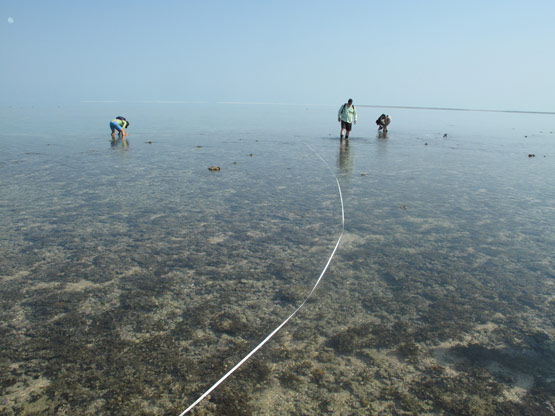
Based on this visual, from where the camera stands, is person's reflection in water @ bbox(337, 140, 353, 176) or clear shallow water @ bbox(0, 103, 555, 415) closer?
clear shallow water @ bbox(0, 103, 555, 415)

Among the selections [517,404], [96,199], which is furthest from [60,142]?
[517,404]

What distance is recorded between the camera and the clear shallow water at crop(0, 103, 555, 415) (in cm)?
220

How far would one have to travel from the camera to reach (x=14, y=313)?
2889 millimetres

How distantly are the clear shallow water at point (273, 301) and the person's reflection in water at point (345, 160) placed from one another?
252 centimetres

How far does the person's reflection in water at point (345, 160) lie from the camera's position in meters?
9.58

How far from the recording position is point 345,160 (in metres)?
11.3

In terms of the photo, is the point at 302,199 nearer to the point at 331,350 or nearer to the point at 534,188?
the point at 331,350

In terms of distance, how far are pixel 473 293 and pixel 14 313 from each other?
12.1 ft

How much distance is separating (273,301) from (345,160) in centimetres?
866

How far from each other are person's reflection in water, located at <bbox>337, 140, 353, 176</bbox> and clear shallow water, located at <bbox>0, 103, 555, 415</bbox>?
99.2 inches

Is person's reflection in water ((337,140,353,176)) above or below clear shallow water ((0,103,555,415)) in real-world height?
above

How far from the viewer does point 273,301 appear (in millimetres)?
3191

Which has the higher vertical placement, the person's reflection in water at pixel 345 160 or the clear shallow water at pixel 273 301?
the person's reflection in water at pixel 345 160

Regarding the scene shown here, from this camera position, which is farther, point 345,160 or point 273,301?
point 345,160
